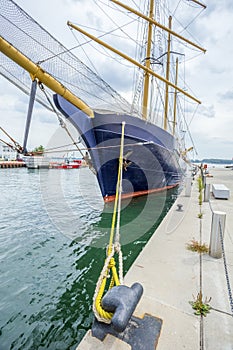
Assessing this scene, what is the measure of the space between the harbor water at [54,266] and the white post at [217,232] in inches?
79.5

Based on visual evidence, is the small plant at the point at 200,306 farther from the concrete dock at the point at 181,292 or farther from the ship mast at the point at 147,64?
the ship mast at the point at 147,64

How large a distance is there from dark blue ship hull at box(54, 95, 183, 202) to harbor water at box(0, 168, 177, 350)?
1.62 metres

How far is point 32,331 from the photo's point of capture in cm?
291

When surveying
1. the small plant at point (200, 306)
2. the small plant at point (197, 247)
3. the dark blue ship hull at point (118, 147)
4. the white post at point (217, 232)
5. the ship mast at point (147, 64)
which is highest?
the ship mast at point (147, 64)

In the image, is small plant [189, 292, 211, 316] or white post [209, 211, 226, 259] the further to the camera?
white post [209, 211, 226, 259]

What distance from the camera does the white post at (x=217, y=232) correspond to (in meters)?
3.69

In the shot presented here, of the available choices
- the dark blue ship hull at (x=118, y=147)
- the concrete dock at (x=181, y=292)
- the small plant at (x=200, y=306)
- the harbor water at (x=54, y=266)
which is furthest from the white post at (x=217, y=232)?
the dark blue ship hull at (x=118, y=147)

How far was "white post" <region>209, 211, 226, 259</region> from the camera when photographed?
3691 millimetres

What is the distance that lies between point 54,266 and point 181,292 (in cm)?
308

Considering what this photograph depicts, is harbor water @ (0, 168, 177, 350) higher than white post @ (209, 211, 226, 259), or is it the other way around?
white post @ (209, 211, 226, 259)

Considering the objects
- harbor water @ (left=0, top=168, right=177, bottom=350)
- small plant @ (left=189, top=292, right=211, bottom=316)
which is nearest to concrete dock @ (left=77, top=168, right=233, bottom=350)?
small plant @ (left=189, top=292, right=211, bottom=316)

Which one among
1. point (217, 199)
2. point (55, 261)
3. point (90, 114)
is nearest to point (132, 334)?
point (55, 261)

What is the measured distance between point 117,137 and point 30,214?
17.4 ft

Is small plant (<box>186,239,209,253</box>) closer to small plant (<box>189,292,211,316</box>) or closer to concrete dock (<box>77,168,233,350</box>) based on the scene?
concrete dock (<box>77,168,233,350</box>)
